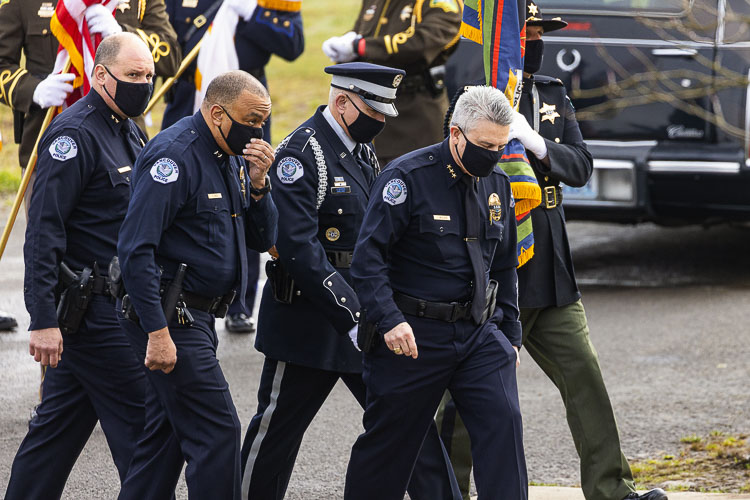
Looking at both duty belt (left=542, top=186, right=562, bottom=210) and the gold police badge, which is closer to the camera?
the gold police badge

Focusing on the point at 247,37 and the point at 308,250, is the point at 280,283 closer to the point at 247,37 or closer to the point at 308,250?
the point at 308,250

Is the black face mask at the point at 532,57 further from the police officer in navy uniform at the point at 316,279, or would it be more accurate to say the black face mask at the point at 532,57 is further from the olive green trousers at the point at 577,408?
the olive green trousers at the point at 577,408

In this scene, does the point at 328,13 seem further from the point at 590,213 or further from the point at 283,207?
the point at 283,207

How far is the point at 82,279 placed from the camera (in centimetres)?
485

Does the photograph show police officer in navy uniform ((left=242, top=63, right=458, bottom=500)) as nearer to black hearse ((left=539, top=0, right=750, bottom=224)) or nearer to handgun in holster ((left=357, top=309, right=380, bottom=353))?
handgun in holster ((left=357, top=309, right=380, bottom=353))

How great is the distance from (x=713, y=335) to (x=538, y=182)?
3001 mm

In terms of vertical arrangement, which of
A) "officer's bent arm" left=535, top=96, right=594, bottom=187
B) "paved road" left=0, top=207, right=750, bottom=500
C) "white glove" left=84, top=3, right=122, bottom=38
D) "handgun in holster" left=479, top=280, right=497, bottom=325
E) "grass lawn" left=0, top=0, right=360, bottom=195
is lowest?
"grass lawn" left=0, top=0, right=360, bottom=195

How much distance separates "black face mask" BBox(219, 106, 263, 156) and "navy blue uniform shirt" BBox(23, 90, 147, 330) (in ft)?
1.91

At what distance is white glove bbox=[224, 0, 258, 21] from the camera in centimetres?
761

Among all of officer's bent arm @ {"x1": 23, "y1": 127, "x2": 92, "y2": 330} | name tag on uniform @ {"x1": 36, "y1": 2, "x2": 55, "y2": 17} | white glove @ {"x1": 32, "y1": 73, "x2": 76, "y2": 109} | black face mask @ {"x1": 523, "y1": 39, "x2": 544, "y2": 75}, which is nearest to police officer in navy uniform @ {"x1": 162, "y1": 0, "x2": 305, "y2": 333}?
name tag on uniform @ {"x1": 36, "y1": 2, "x2": 55, "y2": 17}

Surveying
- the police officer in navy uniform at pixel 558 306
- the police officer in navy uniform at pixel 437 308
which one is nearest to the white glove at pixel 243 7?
the police officer in navy uniform at pixel 558 306

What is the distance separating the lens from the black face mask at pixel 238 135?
450cm

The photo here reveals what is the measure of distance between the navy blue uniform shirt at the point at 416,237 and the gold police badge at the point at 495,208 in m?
0.03

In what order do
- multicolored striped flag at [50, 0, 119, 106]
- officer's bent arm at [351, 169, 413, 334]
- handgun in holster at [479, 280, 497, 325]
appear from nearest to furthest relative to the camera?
officer's bent arm at [351, 169, 413, 334], handgun in holster at [479, 280, 497, 325], multicolored striped flag at [50, 0, 119, 106]
